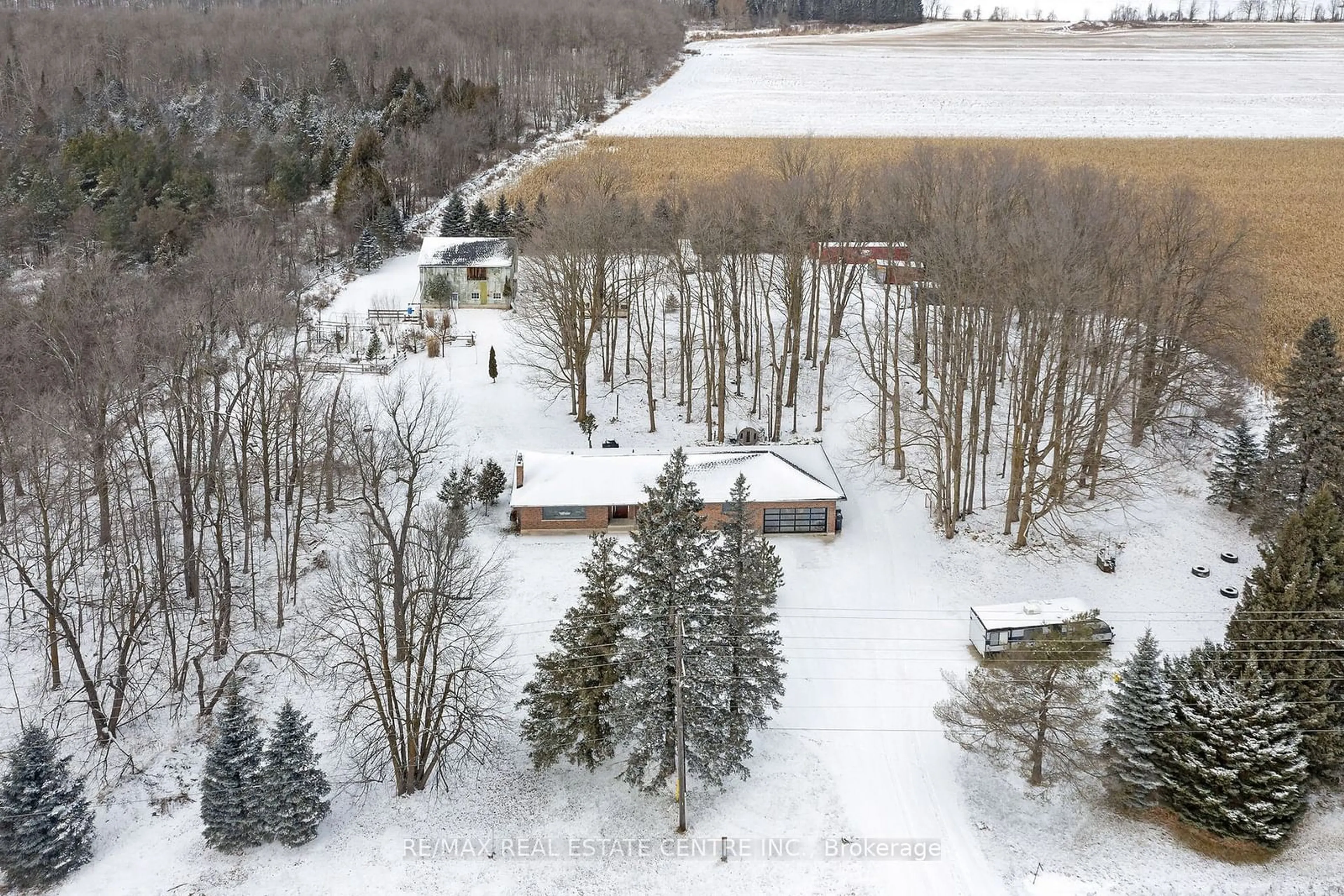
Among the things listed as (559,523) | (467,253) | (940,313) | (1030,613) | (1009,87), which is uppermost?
(1009,87)

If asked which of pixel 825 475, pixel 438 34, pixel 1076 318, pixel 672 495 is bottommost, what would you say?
pixel 825 475

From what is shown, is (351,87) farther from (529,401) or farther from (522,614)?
(522,614)

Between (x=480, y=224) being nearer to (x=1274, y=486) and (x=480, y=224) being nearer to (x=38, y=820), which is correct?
(x=38, y=820)

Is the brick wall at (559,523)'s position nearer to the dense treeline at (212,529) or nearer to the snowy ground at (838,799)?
the snowy ground at (838,799)

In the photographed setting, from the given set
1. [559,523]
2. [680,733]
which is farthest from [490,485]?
[680,733]

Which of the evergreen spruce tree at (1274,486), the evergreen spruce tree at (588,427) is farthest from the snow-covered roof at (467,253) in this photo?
the evergreen spruce tree at (1274,486)

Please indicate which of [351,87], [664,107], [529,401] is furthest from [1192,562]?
[351,87]

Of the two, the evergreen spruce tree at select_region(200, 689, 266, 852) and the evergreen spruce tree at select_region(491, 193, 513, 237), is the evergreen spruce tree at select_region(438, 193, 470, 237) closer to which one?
the evergreen spruce tree at select_region(491, 193, 513, 237)
